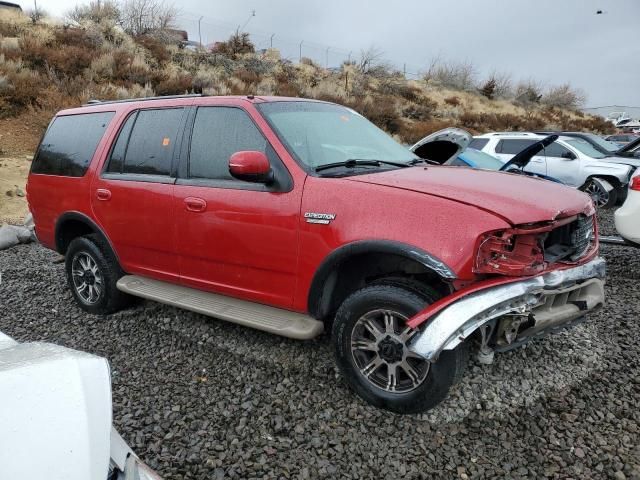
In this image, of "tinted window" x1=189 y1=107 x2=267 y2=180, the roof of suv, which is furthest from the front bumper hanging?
the roof of suv

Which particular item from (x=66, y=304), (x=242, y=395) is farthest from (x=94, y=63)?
(x=242, y=395)

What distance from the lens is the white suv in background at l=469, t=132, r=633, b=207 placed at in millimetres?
10422

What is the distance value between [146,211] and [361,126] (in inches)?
73.9

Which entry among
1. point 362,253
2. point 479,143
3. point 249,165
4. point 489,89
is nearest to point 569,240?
point 362,253

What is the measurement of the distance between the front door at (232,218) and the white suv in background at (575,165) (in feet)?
28.8

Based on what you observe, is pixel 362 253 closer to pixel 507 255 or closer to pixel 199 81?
pixel 507 255

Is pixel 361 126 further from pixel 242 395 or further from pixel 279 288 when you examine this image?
pixel 242 395

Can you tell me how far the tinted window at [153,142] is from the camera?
3.80 metres

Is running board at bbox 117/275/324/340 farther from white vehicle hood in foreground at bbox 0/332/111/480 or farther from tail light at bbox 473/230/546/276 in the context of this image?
white vehicle hood in foreground at bbox 0/332/111/480

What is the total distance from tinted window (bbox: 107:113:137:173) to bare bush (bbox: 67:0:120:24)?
69.7 feet

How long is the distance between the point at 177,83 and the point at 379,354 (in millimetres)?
17101

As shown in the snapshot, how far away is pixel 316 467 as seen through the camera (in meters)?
2.49

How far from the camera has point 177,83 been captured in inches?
696

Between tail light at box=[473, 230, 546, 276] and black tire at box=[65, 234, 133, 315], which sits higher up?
tail light at box=[473, 230, 546, 276]
